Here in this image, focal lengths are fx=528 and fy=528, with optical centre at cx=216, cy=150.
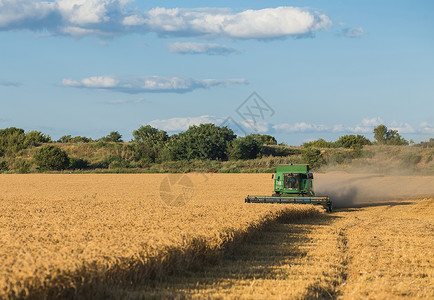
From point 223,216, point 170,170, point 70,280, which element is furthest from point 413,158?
point 70,280

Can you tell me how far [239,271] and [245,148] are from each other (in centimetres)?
6852

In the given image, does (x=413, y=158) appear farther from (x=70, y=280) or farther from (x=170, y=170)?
(x=70, y=280)

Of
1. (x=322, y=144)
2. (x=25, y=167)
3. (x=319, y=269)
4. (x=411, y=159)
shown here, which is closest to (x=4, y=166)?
(x=25, y=167)

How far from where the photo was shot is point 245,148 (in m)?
78.7

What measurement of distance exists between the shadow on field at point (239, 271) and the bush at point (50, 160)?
205 ft

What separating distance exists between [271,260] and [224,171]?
58.5m

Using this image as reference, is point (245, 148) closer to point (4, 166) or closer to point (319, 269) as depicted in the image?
point (4, 166)

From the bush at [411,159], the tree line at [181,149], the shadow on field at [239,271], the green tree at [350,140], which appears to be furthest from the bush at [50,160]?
the green tree at [350,140]

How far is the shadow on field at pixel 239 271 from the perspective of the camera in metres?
8.52

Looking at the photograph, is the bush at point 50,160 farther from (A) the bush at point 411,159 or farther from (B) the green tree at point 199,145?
(A) the bush at point 411,159

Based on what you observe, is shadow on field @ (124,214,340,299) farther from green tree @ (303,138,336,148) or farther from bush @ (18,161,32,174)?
green tree @ (303,138,336,148)

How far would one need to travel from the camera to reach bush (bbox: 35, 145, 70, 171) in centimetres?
7356

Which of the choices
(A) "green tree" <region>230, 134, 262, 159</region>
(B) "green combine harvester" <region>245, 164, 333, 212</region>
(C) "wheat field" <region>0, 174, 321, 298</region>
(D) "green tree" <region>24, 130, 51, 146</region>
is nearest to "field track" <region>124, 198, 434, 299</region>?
(C) "wheat field" <region>0, 174, 321, 298</region>

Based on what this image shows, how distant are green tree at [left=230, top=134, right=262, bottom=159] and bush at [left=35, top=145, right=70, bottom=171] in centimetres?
2435
